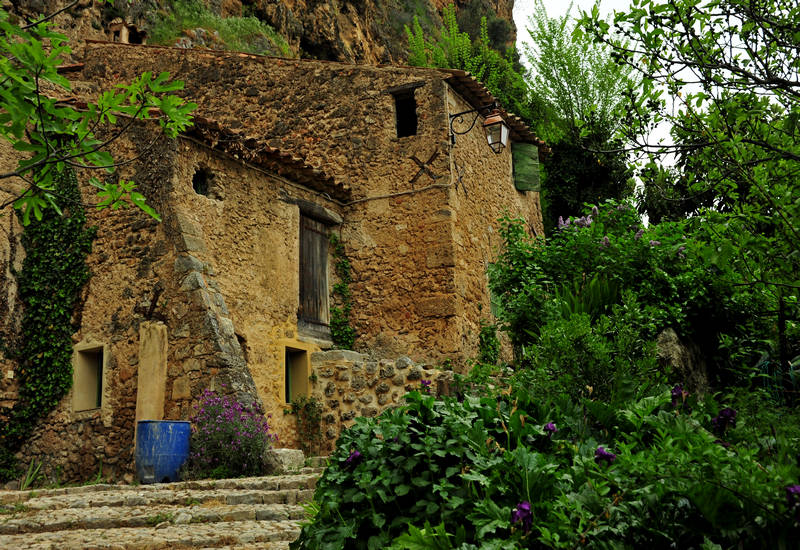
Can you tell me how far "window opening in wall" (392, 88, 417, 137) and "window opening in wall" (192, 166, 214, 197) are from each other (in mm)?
3945

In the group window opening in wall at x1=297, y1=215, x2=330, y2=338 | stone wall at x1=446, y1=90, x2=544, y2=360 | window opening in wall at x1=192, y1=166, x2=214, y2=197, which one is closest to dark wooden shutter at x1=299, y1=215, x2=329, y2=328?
window opening in wall at x1=297, y1=215, x2=330, y2=338

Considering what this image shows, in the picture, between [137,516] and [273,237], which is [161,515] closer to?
[137,516]

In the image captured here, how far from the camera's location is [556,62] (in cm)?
2052

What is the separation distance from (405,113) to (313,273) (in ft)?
11.3

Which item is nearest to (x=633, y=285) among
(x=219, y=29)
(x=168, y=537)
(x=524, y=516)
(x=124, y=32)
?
(x=168, y=537)

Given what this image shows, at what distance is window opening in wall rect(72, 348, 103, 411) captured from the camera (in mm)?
9234

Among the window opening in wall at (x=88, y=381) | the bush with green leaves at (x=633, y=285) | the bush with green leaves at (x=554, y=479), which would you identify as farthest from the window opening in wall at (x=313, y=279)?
the bush with green leaves at (x=554, y=479)

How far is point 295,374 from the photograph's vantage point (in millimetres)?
10406

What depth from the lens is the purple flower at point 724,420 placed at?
11.8 feet

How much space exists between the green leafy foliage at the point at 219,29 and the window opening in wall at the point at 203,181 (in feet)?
28.7

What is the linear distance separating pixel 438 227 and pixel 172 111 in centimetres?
768

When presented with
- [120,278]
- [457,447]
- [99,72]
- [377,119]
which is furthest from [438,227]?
[457,447]

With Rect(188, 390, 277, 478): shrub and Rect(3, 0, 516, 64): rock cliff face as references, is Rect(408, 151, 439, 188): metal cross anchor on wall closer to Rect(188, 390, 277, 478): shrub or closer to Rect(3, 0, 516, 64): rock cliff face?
Rect(188, 390, 277, 478): shrub

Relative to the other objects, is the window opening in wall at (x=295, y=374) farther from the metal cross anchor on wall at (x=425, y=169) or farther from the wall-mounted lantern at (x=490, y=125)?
the wall-mounted lantern at (x=490, y=125)
